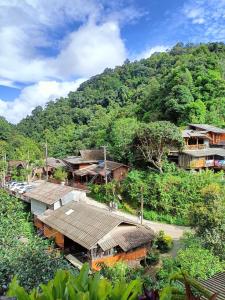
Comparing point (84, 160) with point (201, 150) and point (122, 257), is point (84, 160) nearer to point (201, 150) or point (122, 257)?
point (201, 150)

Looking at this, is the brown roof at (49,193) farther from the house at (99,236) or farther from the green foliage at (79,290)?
the green foliage at (79,290)

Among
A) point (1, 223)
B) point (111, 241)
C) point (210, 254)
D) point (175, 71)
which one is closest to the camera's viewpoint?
point (1, 223)

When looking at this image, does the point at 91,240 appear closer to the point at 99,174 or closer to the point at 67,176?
the point at 99,174

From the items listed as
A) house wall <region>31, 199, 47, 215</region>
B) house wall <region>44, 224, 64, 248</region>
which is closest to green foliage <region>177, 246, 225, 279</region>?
house wall <region>44, 224, 64, 248</region>

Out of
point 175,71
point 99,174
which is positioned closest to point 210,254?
point 99,174

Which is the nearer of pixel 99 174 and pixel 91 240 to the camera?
pixel 91 240

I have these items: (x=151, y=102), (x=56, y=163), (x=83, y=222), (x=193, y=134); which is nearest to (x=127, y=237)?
(x=83, y=222)
